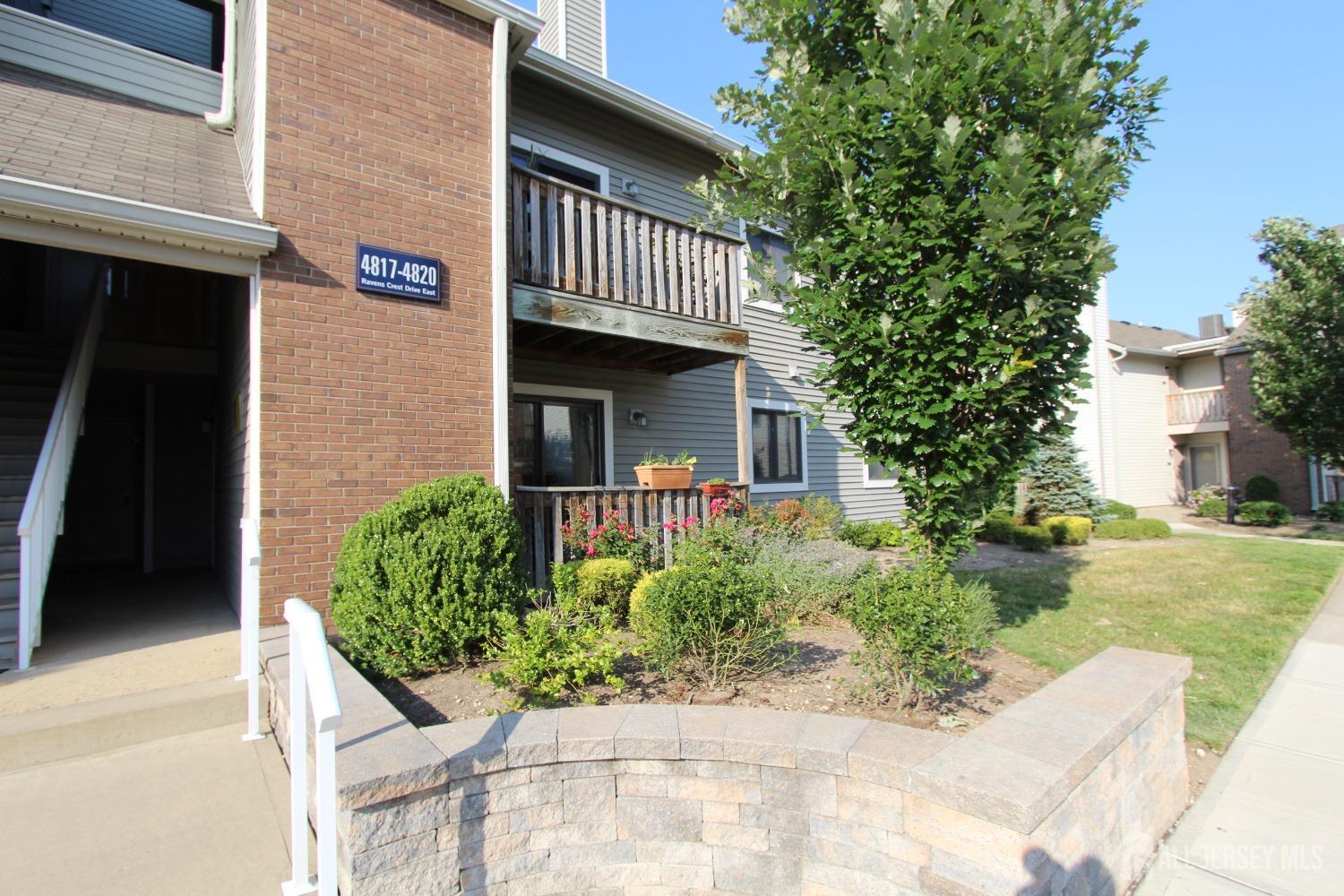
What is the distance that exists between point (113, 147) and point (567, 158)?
184 inches

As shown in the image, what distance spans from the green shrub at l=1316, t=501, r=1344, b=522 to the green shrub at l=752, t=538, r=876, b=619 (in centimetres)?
1555

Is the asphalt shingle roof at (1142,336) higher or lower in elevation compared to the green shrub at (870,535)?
higher

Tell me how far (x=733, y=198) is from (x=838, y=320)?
1601 mm

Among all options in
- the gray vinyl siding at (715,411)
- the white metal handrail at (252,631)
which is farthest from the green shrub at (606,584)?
the gray vinyl siding at (715,411)

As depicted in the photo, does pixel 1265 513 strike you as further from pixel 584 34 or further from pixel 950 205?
pixel 584 34

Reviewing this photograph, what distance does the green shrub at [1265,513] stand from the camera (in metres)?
14.4

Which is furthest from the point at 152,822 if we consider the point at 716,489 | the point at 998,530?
the point at 998,530

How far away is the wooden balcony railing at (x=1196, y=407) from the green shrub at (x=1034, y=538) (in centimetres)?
1342

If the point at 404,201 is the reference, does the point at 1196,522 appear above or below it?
below

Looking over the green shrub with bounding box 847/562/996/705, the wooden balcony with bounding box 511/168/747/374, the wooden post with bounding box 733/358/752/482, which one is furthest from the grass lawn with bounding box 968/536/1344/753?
the wooden balcony with bounding box 511/168/747/374

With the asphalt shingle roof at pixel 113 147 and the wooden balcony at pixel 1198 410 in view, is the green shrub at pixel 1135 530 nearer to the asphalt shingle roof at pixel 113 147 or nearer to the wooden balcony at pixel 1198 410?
the wooden balcony at pixel 1198 410

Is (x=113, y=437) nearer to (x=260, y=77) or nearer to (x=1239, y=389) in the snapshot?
(x=260, y=77)

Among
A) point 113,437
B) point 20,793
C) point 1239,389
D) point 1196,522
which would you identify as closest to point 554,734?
point 20,793

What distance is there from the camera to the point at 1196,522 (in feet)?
52.8
